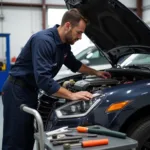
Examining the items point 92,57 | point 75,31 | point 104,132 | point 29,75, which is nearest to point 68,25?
point 75,31

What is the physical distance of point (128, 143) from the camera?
1474 millimetres

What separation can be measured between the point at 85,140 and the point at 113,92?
2.43 ft

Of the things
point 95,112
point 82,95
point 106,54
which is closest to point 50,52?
point 82,95

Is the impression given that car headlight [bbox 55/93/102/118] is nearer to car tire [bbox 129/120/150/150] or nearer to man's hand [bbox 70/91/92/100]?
man's hand [bbox 70/91/92/100]

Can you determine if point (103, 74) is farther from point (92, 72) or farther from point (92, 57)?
point (92, 57)

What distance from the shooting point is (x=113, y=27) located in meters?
2.88

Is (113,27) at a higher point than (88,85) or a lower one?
higher

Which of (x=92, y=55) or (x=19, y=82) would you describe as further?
(x=92, y=55)

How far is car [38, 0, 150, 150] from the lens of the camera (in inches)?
84.5

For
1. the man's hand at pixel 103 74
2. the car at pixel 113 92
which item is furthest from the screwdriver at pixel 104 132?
the man's hand at pixel 103 74

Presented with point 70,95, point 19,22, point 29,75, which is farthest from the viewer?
point 19,22

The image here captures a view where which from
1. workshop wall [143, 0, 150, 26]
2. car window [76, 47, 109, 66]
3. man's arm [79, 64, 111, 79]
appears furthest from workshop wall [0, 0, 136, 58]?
man's arm [79, 64, 111, 79]

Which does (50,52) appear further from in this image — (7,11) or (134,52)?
(7,11)

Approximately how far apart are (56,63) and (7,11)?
25.1 feet
